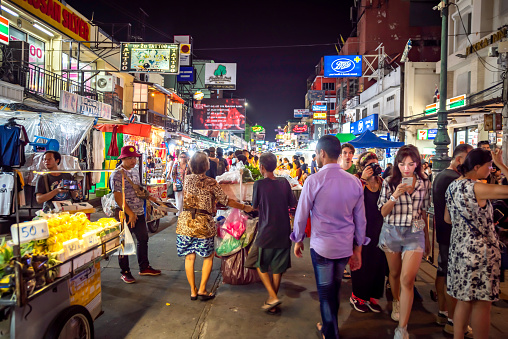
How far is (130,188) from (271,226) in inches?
88.7

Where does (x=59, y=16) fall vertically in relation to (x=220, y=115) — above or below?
above

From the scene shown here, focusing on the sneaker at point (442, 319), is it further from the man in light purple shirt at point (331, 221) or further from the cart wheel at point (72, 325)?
the cart wheel at point (72, 325)

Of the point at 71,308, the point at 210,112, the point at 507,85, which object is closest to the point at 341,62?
the point at 507,85

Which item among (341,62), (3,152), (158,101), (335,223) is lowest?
(335,223)

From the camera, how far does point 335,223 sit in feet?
10.2

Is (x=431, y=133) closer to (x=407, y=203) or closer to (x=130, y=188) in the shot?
(x=407, y=203)

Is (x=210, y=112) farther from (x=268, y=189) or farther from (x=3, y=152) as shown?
(x=268, y=189)

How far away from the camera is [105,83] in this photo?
16859 millimetres

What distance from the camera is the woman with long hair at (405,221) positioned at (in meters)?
3.41

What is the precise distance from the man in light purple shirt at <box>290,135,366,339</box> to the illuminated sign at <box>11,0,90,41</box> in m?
12.5

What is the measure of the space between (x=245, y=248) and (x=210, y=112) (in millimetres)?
22901

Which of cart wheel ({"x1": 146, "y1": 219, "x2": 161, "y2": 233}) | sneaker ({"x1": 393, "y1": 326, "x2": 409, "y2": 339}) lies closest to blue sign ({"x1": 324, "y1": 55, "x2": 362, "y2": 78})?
cart wheel ({"x1": 146, "y1": 219, "x2": 161, "y2": 233})

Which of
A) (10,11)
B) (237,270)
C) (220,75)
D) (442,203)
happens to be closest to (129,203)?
(237,270)

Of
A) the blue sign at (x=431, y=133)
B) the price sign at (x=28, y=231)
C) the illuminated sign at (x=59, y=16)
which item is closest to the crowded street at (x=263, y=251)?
the price sign at (x=28, y=231)
